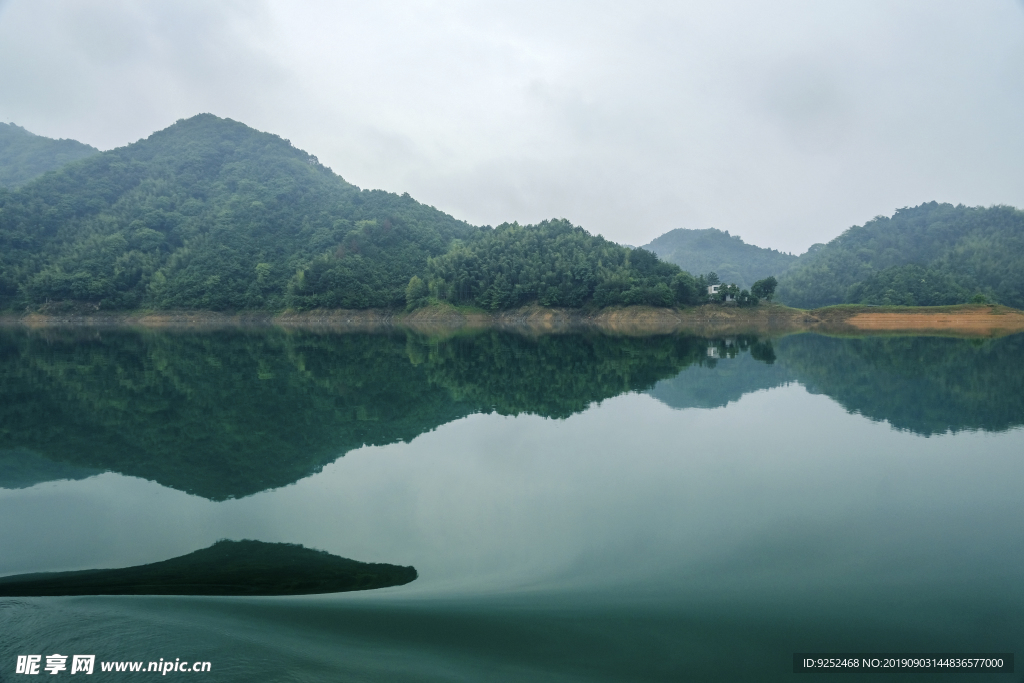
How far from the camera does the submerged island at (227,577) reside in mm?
4406

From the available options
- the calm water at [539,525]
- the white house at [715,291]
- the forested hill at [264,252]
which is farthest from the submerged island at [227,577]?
the white house at [715,291]

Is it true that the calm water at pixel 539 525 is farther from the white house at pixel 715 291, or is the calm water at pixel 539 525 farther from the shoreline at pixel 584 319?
the white house at pixel 715 291

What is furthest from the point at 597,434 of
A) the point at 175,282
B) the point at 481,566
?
the point at 175,282

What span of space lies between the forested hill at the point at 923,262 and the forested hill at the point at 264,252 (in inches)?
1246

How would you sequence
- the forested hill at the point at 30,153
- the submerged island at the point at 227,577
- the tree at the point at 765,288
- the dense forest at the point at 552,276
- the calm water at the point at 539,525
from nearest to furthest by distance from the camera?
the calm water at the point at 539,525 < the submerged island at the point at 227,577 < the tree at the point at 765,288 < the dense forest at the point at 552,276 < the forested hill at the point at 30,153

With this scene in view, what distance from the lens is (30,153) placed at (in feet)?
474

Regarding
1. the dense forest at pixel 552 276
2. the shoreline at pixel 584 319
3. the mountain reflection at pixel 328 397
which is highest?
the dense forest at pixel 552 276

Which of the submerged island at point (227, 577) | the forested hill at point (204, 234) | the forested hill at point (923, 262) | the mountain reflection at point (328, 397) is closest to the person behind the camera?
the submerged island at point (227, 577)

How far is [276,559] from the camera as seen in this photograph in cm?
502

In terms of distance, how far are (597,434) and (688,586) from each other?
557 cm

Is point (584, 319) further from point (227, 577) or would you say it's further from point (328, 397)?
point (227, 577)

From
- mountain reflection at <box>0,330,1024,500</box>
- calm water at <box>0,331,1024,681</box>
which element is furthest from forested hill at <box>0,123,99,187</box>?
calm water at <box>0,331,1024,681</box>

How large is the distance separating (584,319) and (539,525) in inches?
2623

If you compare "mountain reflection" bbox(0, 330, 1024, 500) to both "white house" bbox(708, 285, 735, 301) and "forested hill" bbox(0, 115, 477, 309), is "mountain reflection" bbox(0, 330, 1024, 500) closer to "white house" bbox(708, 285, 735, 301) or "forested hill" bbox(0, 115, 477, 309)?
"white house" bbox(708, 285, 735, 301)
